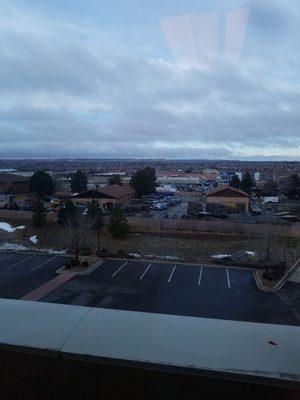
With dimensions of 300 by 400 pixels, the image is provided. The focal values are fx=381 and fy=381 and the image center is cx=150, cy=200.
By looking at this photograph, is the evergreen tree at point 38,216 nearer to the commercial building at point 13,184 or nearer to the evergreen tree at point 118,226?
the evergreen tree at point 118,226

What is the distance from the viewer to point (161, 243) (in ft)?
55.7

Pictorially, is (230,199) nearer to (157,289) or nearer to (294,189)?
(294,189)

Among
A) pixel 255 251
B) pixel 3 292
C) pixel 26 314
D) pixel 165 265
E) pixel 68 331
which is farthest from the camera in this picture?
pixel 255 251

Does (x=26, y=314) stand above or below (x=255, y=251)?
above

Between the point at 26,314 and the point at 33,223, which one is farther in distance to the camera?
the point at 33,223

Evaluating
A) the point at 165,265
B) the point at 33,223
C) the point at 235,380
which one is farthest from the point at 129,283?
the point at 33,223

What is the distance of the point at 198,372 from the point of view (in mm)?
1693

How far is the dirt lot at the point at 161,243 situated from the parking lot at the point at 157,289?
2.35m

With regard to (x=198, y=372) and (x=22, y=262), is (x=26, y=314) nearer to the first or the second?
(x=198, y=372)

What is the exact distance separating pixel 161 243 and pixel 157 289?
22.6 ft

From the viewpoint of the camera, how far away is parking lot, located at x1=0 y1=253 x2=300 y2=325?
851 centimetres

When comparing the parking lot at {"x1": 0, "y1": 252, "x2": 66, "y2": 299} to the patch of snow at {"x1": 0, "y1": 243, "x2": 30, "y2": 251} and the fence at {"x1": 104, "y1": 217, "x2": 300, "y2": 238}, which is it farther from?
the fence at {"x1": 104, "y1": 217, "x2": 300, "y2": 238}

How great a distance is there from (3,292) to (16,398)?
8.60 metres

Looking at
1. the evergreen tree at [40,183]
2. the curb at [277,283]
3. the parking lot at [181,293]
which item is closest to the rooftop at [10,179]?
the evergreen tree at [40,183]
